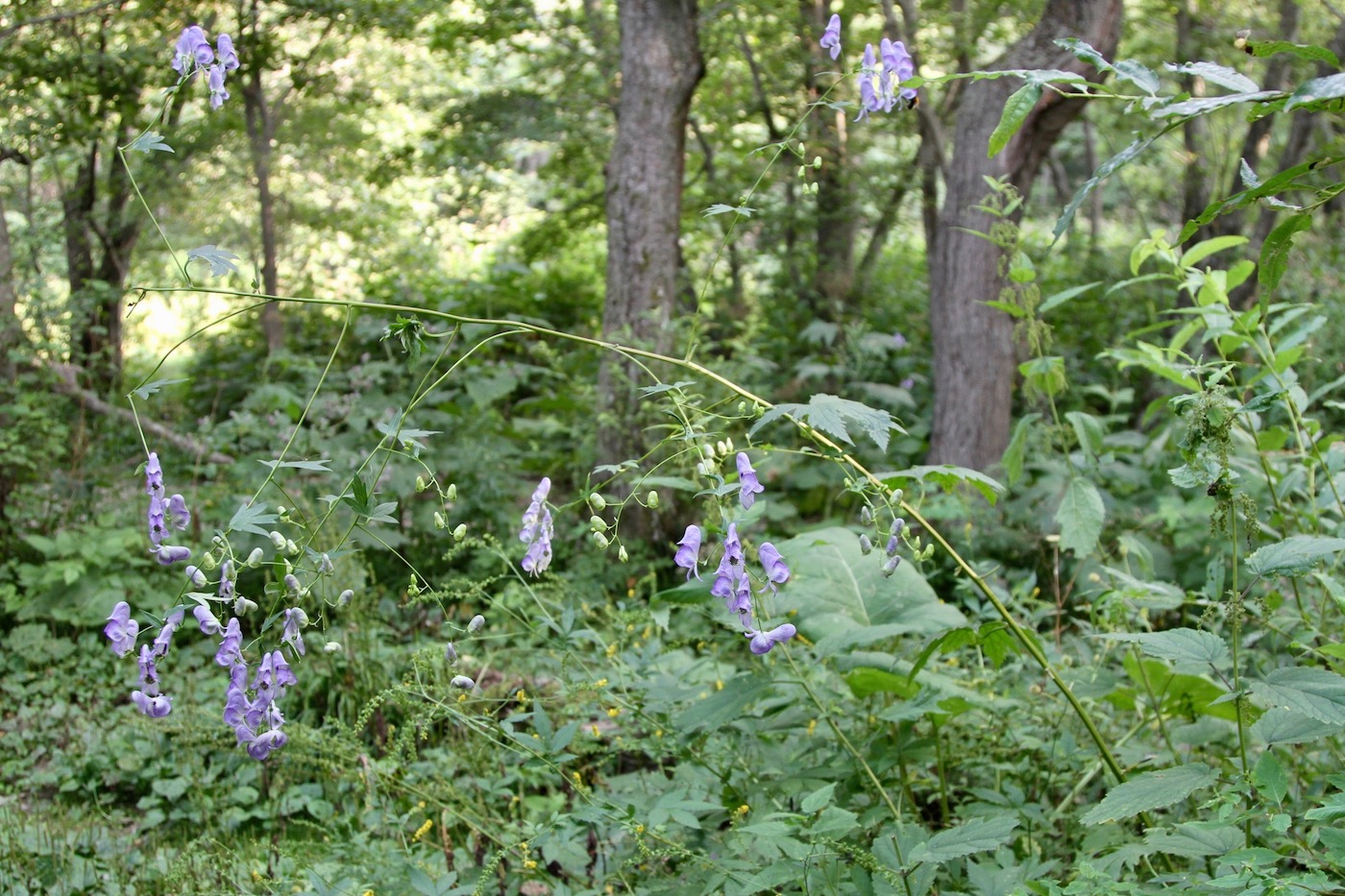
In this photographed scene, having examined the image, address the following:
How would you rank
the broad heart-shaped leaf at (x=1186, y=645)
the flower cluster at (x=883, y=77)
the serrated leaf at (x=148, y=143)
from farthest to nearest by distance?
the flower cluster at (x=883, y=77) → the serrated leaf at (x=148, y=143) → the broad heart-shaped leaf at (x=1186, y=645)

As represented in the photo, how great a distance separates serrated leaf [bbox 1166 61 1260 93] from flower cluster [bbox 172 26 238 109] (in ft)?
4.50

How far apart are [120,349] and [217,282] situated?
1.66 meters

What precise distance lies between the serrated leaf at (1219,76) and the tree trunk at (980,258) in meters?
3.74

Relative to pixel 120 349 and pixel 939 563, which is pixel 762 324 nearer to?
pixel 939 563

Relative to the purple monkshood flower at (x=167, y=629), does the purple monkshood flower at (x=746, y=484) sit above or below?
above

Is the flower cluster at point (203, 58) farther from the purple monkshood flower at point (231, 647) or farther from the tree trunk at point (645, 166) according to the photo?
the tree trunk at point (645, 166)

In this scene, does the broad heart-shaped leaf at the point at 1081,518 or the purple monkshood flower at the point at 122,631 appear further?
the broad heart-shaped leaf at the point at 1081,518

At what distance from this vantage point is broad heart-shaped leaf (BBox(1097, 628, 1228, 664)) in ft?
5.27

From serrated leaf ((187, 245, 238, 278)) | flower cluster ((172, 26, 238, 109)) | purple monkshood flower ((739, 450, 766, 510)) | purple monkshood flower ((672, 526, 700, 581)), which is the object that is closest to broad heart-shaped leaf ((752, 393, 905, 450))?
purple monkshood flower ((739, 450, 766, 510))

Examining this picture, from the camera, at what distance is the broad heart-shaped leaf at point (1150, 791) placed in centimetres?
157

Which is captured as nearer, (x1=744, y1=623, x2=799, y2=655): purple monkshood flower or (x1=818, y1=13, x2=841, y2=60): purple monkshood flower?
(x1=744, y1=623, x2=799, y2=655): purple monkshood flower

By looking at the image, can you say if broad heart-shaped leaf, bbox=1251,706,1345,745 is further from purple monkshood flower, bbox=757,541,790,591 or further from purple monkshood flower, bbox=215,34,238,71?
purple monkshood flower, bbox=215,34,238,71

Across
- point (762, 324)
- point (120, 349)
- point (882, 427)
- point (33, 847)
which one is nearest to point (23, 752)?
point (33, 847)

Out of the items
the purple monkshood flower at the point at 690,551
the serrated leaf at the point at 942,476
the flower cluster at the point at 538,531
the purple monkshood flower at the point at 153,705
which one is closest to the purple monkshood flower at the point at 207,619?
the purple monkshood flower at the point at 153,705
